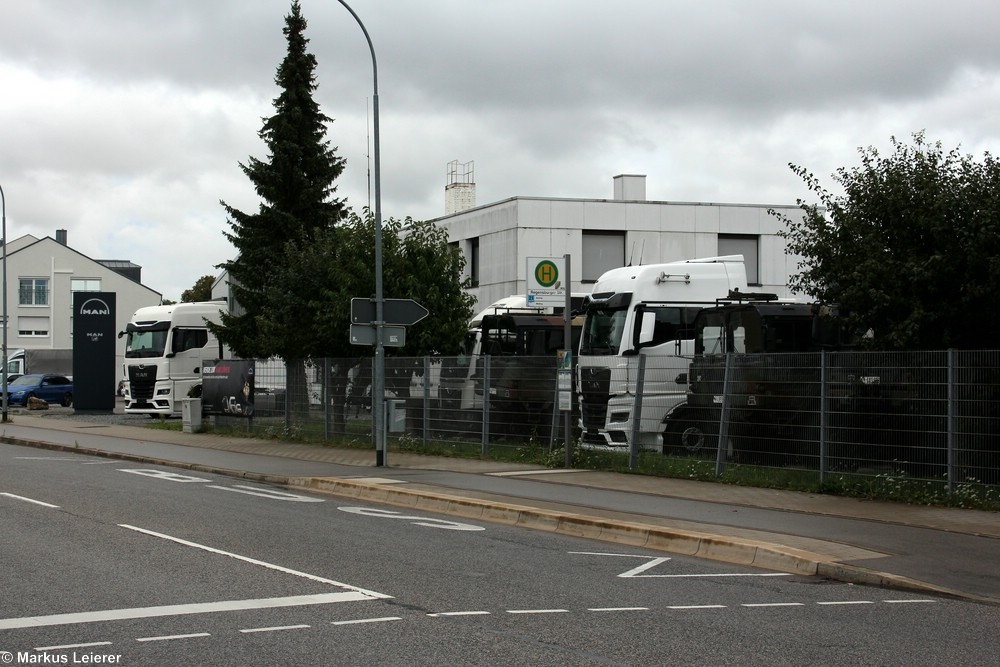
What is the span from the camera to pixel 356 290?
2466cm

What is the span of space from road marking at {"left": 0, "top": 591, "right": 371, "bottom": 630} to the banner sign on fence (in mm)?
21063

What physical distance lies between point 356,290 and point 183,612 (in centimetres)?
1745

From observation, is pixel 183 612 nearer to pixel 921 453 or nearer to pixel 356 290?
pixel 921 453

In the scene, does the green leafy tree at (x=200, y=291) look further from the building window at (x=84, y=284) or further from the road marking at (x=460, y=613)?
the road marking at (x=460, y=613)

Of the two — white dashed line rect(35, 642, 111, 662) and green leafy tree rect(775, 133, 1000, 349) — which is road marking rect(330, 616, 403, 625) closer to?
white dashed line rect(35, 642, 111, 662)

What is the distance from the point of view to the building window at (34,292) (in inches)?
3322

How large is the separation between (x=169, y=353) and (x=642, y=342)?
22090 mm

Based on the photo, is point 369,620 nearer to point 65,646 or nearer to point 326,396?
point 65,646

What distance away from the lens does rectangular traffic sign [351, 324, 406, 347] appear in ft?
62.6

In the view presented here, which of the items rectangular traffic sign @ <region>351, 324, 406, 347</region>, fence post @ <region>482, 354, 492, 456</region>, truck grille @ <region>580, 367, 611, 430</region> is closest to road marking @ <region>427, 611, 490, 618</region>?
truck grille @ <region>580, 367, 611, 430</region>

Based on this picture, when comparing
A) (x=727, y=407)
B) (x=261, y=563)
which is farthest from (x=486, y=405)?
(x=261, y=563)

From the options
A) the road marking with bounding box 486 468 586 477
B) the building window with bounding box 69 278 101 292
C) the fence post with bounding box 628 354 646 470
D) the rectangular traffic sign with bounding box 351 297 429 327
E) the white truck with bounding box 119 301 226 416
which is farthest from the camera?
the building window with bounding box 69 278 101 292

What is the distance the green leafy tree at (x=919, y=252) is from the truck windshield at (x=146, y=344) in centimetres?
2665

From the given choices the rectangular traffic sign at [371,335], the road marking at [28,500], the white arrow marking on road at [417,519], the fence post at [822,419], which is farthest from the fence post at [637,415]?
the road marking at [28,500]
